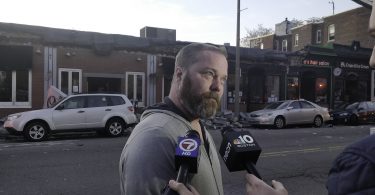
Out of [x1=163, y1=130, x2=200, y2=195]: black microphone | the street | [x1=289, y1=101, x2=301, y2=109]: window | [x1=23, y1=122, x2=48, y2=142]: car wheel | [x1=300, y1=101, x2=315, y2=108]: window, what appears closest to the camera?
[x1=163, y1=130, x2=200, y2=195]: black microphone

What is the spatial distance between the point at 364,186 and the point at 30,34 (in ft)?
68.2

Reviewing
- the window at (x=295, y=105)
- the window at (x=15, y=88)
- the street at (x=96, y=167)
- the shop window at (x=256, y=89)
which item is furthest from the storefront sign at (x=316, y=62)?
the window at (x=15, y=88)

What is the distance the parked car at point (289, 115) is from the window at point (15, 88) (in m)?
10.8

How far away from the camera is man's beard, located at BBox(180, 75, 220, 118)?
208 centimetres

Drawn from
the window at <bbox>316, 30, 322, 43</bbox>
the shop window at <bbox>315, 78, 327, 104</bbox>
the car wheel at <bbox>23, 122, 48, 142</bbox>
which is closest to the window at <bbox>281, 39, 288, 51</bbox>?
the window at <bbox>316, 30, 322, 43</bbox>

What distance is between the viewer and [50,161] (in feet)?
32.3

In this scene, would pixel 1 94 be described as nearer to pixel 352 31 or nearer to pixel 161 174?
pixel 161 174

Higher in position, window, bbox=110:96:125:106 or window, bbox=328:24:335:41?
window, bbox=328:24:335:41

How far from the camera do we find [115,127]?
15.8m

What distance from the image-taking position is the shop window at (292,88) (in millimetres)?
28531

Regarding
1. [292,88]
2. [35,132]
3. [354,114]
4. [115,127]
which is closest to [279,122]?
[354,114]

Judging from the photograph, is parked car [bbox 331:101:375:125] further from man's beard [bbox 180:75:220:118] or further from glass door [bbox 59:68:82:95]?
man's beard [bbox 180:75:220:118]

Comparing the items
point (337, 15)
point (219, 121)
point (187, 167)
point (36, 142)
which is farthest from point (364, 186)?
point (337, 15)

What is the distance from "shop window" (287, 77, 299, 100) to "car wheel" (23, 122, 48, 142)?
1818 cm
